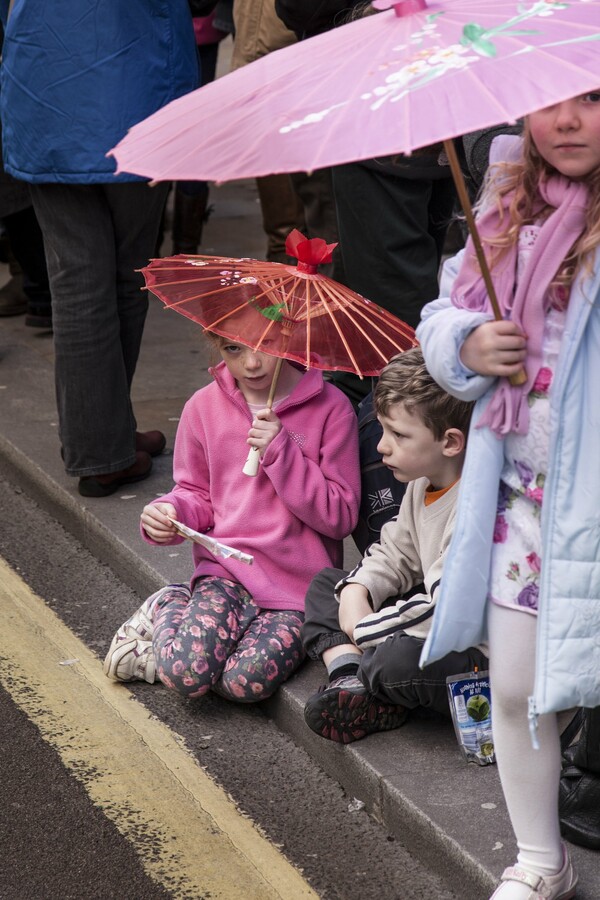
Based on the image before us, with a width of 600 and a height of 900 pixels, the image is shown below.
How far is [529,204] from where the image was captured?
238 centimetres

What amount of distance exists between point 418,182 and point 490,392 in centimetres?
206

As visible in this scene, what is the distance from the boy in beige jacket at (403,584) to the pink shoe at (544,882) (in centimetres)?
59

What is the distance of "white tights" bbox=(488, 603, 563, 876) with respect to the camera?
244 cm

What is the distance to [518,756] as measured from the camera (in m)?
2.51

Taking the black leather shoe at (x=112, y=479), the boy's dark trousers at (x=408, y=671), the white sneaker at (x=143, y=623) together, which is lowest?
the black leather shoe at (x=112, y=479)

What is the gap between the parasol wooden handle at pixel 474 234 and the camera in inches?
87.1

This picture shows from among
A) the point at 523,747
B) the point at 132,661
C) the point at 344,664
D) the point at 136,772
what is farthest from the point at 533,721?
the point at 132,661

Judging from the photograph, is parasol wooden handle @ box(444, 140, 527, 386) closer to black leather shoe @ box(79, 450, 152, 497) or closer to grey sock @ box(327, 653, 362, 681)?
grey sock @ box(327, 653, 362, 681)

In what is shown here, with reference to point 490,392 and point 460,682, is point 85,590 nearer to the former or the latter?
point 460,682

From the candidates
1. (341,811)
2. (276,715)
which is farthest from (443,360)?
(276,715)

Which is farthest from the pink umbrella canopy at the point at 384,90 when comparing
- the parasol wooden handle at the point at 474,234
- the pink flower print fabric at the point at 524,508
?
the pink flower print fabric at the point at 524,508

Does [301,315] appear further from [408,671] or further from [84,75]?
[84,75]

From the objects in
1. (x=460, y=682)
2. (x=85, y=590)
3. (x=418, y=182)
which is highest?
(x=418, y=182)

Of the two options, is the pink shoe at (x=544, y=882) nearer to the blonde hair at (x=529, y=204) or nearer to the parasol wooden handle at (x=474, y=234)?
the parasol wooden handle at (x=474, y=234)
